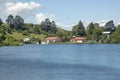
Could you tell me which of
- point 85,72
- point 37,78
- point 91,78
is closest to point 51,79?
point 37,78

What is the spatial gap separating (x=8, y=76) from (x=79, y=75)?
1183cm

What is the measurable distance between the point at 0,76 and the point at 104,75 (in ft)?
55.8

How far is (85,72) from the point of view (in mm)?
72312

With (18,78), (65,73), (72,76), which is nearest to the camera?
(18,78)

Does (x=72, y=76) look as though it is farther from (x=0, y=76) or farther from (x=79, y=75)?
(x=0, y=76)

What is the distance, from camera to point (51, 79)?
6169 cm

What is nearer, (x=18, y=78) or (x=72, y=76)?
(x=18, y=78)

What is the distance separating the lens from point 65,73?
70.1m

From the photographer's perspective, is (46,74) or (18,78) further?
(46,74)

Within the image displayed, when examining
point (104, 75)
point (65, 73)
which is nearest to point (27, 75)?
point (65, 73)

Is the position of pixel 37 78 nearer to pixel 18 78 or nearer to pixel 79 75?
pixel 18 78

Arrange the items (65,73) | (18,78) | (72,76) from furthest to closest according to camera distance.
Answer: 1. (65,73)
2. (72,76)
3. (18,78)

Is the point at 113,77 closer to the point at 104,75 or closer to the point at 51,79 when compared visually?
the point at 104,75

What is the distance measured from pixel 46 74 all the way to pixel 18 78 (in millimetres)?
7813
